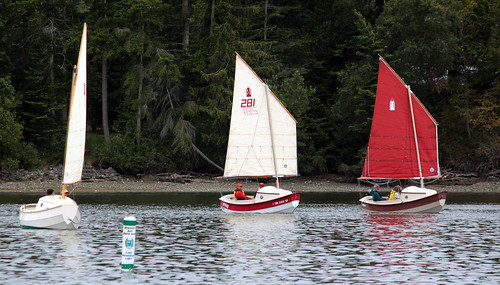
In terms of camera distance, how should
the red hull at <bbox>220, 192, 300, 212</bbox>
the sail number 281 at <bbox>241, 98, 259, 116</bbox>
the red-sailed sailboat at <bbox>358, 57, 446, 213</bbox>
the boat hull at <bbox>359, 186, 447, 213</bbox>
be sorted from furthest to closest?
the red-sailed sailboat at <bbox>358, 57, 446, 213</bbox>, the sail number 281 at <bbox>241, 98, 259, 116</bbox>, the boat hull at <bbox>359, 186, 447, 213</bbox>, the red hull at <bbox>220, 192, 300, 212</bbox>

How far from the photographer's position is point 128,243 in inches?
934

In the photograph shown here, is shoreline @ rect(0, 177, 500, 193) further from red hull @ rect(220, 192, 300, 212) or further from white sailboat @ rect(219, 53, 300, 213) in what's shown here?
red hull @ rect(220, 192, 300, 212)

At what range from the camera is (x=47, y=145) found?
90.5m

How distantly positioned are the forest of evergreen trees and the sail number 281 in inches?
1248

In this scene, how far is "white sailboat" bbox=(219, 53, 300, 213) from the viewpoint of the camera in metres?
55.4

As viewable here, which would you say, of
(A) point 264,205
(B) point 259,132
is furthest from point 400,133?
(A) point 264,205

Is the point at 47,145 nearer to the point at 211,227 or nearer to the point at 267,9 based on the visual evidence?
the point at 267,9

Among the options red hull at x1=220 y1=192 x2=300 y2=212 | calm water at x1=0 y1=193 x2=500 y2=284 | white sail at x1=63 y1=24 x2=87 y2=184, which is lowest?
calm water at x1=0 y1=193 x2=500 y2=284

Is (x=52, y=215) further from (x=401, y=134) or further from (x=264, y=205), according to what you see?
(x=401, y=134)

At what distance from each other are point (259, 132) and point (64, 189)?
2028 centimetres

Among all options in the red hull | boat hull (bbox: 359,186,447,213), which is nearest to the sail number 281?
the red hull

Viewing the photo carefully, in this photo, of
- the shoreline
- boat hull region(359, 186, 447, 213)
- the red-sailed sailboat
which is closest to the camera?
boat hull region(359, 186, 447, 213)

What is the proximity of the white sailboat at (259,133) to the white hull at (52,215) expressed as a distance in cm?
1854

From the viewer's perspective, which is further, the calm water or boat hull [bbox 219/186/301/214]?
boat hull [bbox 219/186/301/214]
